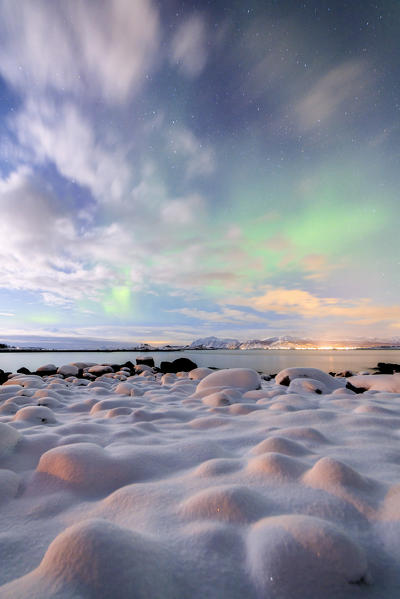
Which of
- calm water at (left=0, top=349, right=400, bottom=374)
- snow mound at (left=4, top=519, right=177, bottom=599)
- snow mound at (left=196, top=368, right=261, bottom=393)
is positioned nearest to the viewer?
snow mound at (left=4, top=519, right=177, bottom=599)

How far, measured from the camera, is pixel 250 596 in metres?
0.91

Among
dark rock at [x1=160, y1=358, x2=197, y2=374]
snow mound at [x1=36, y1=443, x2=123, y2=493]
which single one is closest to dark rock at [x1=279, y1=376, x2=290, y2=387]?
snow mound at [x1=36, y1=443, x2=123, y2=493]

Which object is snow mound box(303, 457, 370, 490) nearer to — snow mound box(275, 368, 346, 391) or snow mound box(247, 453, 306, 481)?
snow mound box(247, 453, 306, 481)

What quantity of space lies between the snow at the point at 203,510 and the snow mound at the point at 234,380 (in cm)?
233

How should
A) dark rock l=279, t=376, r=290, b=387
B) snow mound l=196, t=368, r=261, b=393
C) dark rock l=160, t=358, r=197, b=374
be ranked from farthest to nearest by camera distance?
dark rock l=160, t=358, r=197, b=374 < dark rock l=279, t=376, r=290, b=387 < snow mound l=196, t=368, r=261, b=393

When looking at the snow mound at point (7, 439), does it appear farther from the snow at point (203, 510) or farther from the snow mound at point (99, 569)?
the snow mound at point (99, 569)

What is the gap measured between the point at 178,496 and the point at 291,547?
645mm

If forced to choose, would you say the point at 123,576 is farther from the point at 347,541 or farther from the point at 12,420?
the point at 12,420

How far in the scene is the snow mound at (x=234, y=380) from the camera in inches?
207

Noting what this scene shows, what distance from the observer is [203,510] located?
1329 mm

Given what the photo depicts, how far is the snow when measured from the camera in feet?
3.01

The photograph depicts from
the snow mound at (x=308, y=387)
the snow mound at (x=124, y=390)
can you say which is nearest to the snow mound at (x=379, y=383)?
the snow mound at (x=308, y=387)

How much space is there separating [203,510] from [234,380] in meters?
4.19

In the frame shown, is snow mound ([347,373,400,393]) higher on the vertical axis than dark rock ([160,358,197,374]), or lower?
Result: higher
